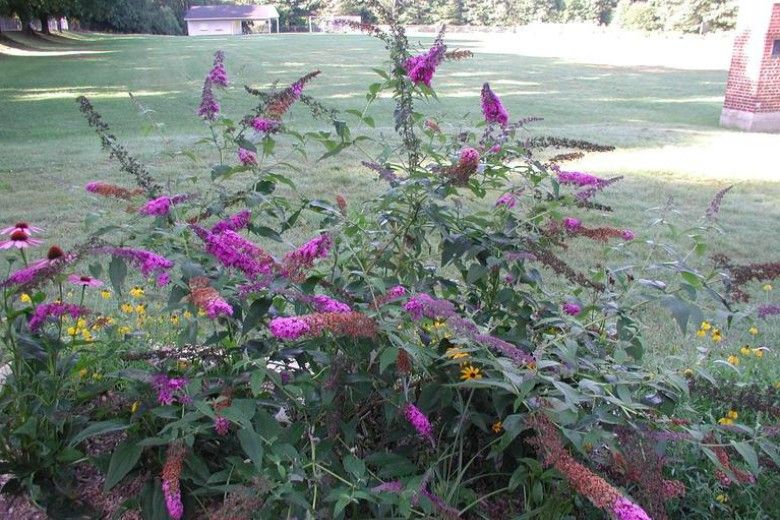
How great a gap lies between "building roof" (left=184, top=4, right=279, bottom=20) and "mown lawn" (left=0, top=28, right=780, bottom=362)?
5211cm

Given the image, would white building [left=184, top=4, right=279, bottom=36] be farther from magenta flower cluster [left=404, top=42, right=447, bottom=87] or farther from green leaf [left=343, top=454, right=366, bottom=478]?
green leaf [left=343, top=454, right=366, bottom=478]

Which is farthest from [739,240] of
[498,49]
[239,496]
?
[498,49]

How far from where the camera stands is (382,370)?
1.37 metres

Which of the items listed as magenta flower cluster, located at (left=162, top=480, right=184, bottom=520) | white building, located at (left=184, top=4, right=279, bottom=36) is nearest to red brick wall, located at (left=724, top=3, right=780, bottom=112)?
magenta flower cluster, located at (left=162, top=480, right=184, bottom=520)

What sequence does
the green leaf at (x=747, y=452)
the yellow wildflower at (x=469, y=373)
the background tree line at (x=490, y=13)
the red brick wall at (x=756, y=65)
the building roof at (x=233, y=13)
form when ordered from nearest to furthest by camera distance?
the green leaf at (x=747, y=452), the yellow wildflower at (x=469, y=373), the red brick wall at (x=756, y=65), the background tree line at (x=490, y=13), the building roof at (x=233, y=13)

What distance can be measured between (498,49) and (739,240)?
34160 mm

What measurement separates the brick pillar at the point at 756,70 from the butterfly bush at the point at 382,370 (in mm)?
12303

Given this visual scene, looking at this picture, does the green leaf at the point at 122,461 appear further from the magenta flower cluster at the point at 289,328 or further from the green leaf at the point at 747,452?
the green leaf at the point at 747,452

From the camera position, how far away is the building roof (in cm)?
7562

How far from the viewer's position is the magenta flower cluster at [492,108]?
1880 mm

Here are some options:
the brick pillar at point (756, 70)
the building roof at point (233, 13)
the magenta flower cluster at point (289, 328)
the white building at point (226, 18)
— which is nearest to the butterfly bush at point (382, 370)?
the magenta flower cluster at point (289, 328)

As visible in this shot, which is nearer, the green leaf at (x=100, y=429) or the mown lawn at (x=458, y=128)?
the green leaf at (x=100, y=429)

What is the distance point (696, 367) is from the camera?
174cm

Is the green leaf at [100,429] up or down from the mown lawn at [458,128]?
up
